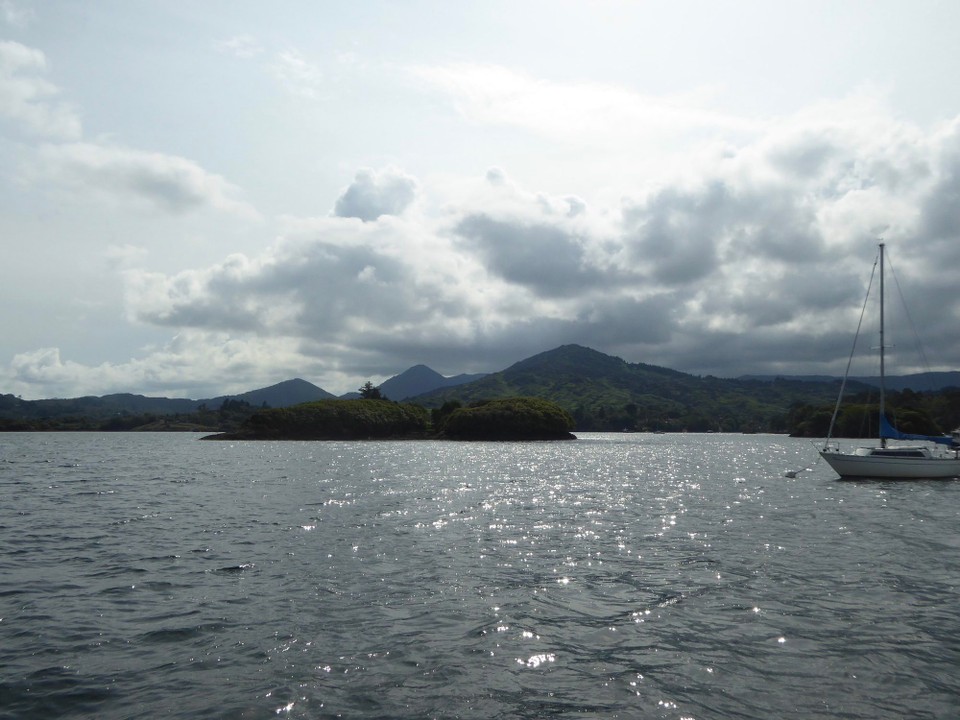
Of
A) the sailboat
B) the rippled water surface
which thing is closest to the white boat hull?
the sailboat

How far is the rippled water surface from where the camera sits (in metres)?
13.2

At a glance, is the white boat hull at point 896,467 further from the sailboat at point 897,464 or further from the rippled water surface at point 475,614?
the rippled water surface at point 475,614

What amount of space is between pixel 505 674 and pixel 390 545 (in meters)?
15.2

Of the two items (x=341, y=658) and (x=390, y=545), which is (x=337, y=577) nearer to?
(x=390, y=545)

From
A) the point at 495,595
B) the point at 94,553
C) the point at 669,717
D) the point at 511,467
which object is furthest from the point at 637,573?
the point at 511,467

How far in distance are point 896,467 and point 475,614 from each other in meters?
60.1

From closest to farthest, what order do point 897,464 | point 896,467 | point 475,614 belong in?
point 475,614 < point 897,464 < point 896,467

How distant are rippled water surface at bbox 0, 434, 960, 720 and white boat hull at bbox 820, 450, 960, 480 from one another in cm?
2590

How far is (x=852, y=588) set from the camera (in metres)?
21.9

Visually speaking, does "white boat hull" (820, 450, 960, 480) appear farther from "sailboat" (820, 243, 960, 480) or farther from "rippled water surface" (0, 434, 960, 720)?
"rippled water surface" (0, 434, 960, 720)

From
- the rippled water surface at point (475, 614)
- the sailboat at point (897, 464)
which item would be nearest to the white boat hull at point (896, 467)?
the sailboat at point (897, 464)

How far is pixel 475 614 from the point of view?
61.5ft

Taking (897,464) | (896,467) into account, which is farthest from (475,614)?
(896,467)

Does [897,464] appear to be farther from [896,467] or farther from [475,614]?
[475,614]
